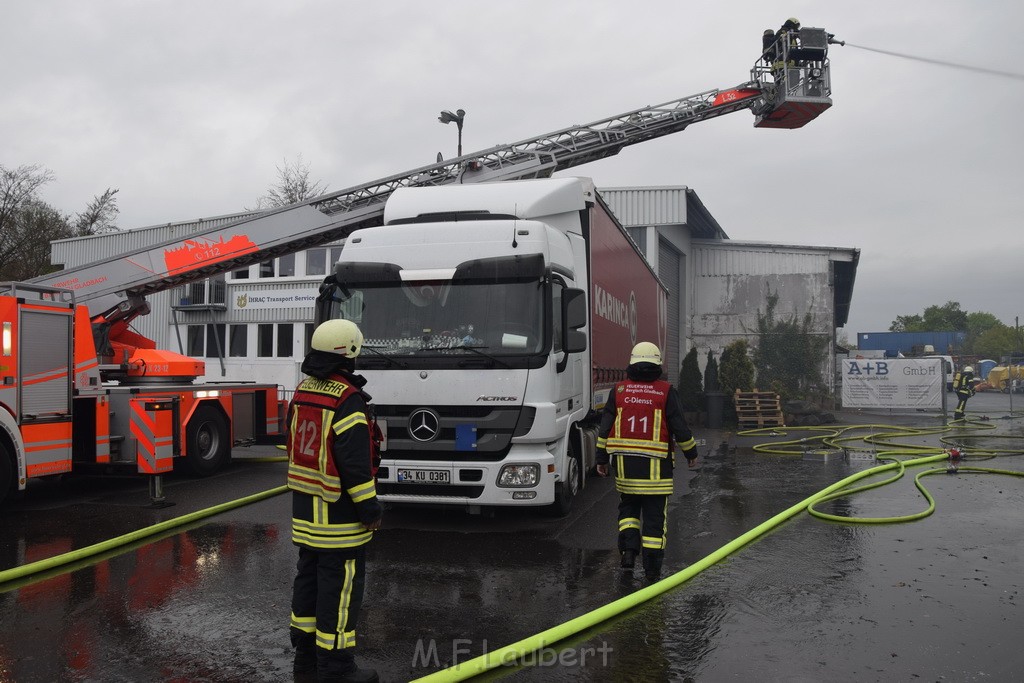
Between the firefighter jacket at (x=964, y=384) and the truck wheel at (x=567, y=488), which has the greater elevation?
the firefighter jacket at (x=964, y=384)

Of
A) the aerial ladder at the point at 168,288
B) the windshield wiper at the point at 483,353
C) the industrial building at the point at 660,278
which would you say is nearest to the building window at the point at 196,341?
the industrial building at the point at 660,278

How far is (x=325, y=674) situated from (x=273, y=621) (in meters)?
1.30

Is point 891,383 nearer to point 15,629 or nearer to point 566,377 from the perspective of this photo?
point 566,377

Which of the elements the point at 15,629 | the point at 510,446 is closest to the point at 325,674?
the point at 15,629

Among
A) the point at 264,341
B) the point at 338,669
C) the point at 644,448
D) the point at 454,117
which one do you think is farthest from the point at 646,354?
the point at 264,341

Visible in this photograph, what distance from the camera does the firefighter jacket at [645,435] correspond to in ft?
18.9

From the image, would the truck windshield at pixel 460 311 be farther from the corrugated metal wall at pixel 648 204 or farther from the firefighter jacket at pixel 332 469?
the corrugated metal wall at pixel 648 204

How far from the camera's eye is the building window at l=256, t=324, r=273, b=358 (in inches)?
1095

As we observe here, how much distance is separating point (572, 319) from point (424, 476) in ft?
6.56

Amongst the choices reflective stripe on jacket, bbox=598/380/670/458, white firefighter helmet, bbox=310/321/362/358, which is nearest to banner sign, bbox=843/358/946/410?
reflective stripe on jacket, bbox=598/380/670/458

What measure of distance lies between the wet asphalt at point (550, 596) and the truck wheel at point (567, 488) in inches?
6.4

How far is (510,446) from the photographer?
274 inches

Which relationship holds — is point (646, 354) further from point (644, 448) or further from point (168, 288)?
point (168, 288)

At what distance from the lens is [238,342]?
28438 millimetres
